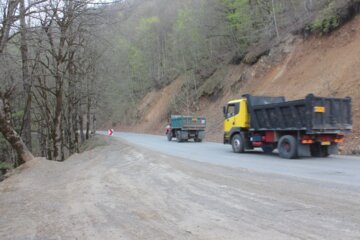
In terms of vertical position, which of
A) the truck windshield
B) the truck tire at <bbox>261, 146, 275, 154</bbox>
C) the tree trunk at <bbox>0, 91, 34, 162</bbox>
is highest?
the truck windshield

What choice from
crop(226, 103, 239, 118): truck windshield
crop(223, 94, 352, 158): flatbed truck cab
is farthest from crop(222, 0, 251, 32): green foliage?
crop(223, 94, 352, 158): flatbed truck cab

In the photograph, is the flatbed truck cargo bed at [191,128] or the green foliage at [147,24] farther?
the green foliage at [147,24]

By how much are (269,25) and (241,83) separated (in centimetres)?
617

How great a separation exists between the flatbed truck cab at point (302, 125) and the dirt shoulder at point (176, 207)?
482 cm

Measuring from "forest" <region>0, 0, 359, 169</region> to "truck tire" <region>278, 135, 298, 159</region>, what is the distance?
26.5ft

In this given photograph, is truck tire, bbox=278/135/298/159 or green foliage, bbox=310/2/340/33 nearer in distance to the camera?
truck tire, bbox=278/135/298/159

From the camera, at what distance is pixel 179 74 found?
58.5 m

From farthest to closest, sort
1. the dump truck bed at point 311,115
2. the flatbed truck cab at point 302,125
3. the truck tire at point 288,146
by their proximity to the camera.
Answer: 1. the truck tire at point 288,146
2. the flatbed truck cab at point 302,125
3. the dump truck bed at point 311,115

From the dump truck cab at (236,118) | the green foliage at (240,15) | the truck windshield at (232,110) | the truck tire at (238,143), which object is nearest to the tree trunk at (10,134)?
the truck tire at (238,143)

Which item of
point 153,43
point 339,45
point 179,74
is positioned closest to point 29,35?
point 339,45

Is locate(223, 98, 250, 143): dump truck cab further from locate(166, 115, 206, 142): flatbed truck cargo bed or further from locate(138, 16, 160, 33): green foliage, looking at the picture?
locate(138, 16, 160, 33): green foliage

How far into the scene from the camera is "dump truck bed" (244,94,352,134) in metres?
14.9

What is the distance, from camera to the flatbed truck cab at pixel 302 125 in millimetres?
14992

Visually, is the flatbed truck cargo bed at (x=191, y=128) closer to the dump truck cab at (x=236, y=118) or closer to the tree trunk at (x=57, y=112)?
the dump truck cab at (x=236, y=118)
